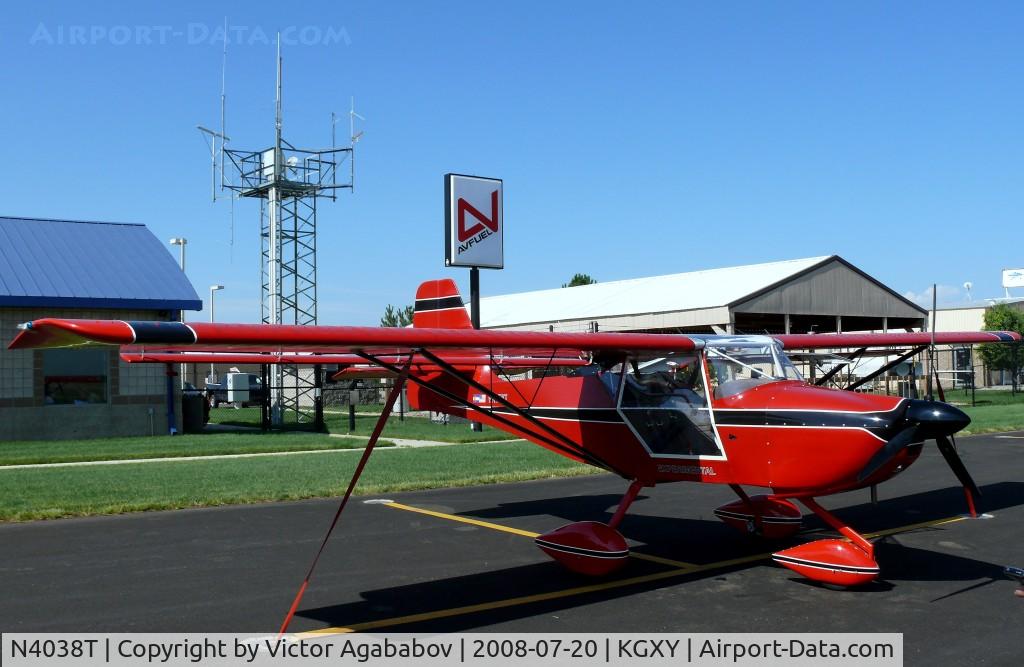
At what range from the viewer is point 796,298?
36.6 metres

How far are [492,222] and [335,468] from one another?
1000 centimetres

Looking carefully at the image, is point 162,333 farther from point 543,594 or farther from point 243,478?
point 243,478

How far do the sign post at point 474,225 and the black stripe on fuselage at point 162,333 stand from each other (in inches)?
666

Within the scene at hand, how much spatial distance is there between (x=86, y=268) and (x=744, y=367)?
2275 centimetres

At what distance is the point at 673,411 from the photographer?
30.1 ft

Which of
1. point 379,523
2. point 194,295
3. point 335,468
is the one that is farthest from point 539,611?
point 194,295

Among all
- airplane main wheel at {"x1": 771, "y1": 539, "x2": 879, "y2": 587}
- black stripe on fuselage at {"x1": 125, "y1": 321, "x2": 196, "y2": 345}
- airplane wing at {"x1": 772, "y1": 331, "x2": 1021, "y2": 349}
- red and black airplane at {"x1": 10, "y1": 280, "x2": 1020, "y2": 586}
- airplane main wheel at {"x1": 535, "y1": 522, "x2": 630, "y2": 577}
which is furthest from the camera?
airplane wing at {"x1": 772, "y1": 331, "x2": 1021, "y2": 349}

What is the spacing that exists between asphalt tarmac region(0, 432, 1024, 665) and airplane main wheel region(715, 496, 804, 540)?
0.16 meters

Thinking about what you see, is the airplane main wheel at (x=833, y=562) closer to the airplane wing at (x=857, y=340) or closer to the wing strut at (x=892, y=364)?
the wing strut at (x=892, y=364)

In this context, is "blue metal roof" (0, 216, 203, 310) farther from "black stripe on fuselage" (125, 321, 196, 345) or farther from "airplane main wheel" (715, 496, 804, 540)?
"black stripe on fuselage" (125, 321, 196, 345)

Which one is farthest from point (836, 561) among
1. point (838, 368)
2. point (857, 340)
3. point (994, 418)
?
point (994, 418)

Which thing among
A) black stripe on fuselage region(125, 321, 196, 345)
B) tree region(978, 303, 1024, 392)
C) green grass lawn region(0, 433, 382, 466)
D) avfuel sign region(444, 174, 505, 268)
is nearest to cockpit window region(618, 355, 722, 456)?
black stripe on fuselage region(125, 321, 196, 345)

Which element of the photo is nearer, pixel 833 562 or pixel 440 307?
pixel 833 562

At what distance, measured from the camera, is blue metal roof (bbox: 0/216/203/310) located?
2456 centimetres
